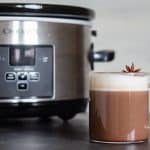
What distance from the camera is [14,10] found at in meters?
0.79

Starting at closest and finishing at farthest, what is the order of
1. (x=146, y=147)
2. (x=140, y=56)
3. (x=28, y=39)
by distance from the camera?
(x=146, y=147) → (x=28, y=39) → (x=140, y=56)

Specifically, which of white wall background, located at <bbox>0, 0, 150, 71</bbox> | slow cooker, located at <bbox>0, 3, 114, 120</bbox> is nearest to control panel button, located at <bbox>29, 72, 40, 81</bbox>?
slow cooker, located at <bbox>0, 3, 114, 120</bbox>

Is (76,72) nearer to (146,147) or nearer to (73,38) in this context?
(73,38)

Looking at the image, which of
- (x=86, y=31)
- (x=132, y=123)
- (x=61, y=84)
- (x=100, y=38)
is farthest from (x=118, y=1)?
(x=132, y=123)

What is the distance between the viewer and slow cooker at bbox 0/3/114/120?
30.6 inches

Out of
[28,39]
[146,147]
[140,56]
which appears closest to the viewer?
[146,147]

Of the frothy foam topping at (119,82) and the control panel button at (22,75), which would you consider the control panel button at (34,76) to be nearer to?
the control panel button at (22,75)

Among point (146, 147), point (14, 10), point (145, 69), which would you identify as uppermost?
point (14, 10)

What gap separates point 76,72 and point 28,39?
0.11 metres

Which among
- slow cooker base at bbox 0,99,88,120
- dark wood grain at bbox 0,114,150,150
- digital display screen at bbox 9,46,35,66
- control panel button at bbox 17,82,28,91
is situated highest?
digital display screen at bbox 9,46,35,66

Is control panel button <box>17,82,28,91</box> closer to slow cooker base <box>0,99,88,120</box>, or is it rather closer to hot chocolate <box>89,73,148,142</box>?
slow cooker base <box>0,99,88,120</box>

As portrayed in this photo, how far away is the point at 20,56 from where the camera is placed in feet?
2.57

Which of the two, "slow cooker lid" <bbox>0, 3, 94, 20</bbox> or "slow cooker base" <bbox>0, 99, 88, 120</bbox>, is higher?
"slow cooker lid" <bbox>0, 3, 94, 20</bbox>

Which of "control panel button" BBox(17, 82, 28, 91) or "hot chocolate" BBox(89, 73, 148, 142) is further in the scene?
"control panel button" BBox(17, 82, 28, 91)
